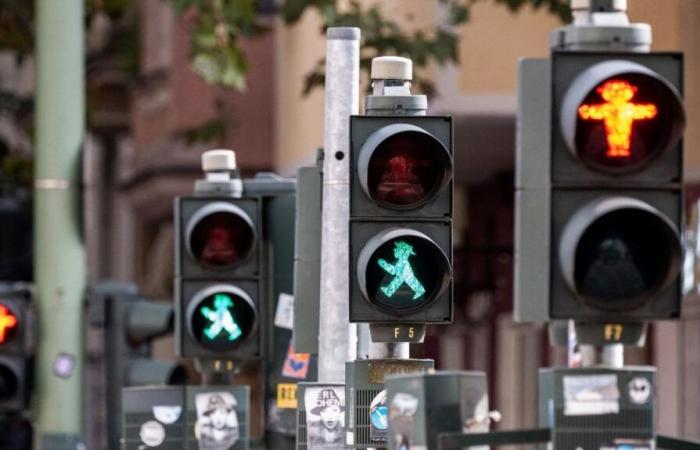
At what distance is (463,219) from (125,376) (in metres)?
13.7

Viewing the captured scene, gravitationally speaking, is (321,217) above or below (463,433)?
above

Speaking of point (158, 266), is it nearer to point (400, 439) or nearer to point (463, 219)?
point (463, 219)

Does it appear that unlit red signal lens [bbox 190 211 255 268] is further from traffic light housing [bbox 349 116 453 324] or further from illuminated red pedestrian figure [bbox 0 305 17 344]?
traffic light housing [bbox 349 116 453 324]

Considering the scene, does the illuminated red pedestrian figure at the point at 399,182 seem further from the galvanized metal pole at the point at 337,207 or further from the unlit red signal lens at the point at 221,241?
the unlit red signal lens at the point at 221,241

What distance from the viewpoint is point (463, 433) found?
8.87 meters

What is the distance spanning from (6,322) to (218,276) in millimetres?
2871

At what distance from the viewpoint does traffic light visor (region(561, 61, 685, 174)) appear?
8.64 m

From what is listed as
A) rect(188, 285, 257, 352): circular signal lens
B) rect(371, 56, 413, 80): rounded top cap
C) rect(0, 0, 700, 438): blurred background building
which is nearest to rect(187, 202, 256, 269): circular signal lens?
rect(188, 285, 257, 352): circular signal lens

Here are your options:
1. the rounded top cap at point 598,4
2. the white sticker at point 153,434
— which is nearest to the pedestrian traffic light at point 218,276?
the white sticker at point 153,434

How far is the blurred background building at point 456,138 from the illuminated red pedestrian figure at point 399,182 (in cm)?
486

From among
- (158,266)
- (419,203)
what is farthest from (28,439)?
(158,266)

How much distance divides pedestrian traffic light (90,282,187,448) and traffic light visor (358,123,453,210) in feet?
21.3

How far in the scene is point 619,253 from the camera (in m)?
8.65

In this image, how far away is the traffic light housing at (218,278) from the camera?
14.8 m
